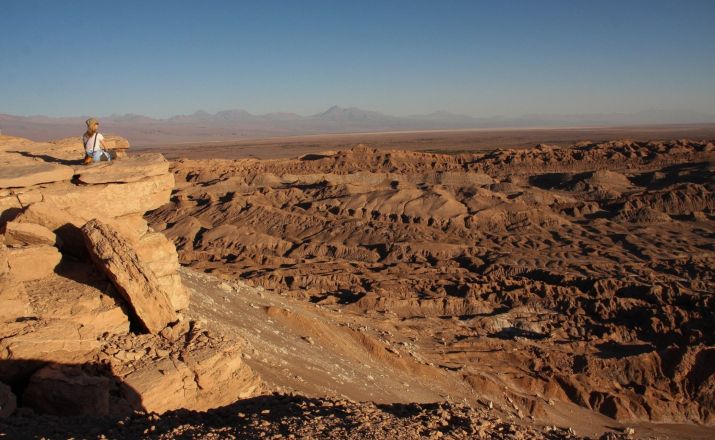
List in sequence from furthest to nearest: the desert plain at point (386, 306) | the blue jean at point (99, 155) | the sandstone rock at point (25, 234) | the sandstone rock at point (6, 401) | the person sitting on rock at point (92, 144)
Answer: the blue jean at point (99, 155) < the person sitting on rock at point (92, 144) < the sandstone rock at point (25, 234) < the desert plain at point (386, 306) < the sandstone rock at point (6, 401)

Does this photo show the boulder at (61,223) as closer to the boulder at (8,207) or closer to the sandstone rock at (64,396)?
the boulder at (8,207)

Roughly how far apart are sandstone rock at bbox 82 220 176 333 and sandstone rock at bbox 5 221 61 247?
0.52 metres

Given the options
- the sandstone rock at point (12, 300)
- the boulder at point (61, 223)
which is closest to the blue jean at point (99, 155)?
the boulder at point (61, 223)

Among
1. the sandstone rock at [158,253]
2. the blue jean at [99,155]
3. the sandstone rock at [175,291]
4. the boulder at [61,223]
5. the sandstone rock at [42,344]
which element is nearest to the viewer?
the sandstone rock at [42,344]

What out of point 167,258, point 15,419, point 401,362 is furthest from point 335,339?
point 15,419

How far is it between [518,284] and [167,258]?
12256 mm

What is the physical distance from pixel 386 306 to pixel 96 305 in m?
10.4

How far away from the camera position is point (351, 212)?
90.8 ft

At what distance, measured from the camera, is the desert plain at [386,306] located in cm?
547

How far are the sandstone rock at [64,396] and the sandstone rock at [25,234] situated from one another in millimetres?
1969

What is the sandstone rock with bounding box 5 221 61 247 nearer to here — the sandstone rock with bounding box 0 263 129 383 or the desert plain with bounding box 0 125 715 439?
the desert plain with bounding box 0 125 715 439

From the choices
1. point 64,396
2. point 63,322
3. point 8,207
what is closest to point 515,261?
point 8,207

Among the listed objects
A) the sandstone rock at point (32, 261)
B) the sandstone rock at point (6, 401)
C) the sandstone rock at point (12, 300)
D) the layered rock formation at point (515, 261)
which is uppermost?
the sandstone rock at point (32, 261)

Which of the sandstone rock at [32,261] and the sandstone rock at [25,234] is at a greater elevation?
the sandstone rock at [25,234]
